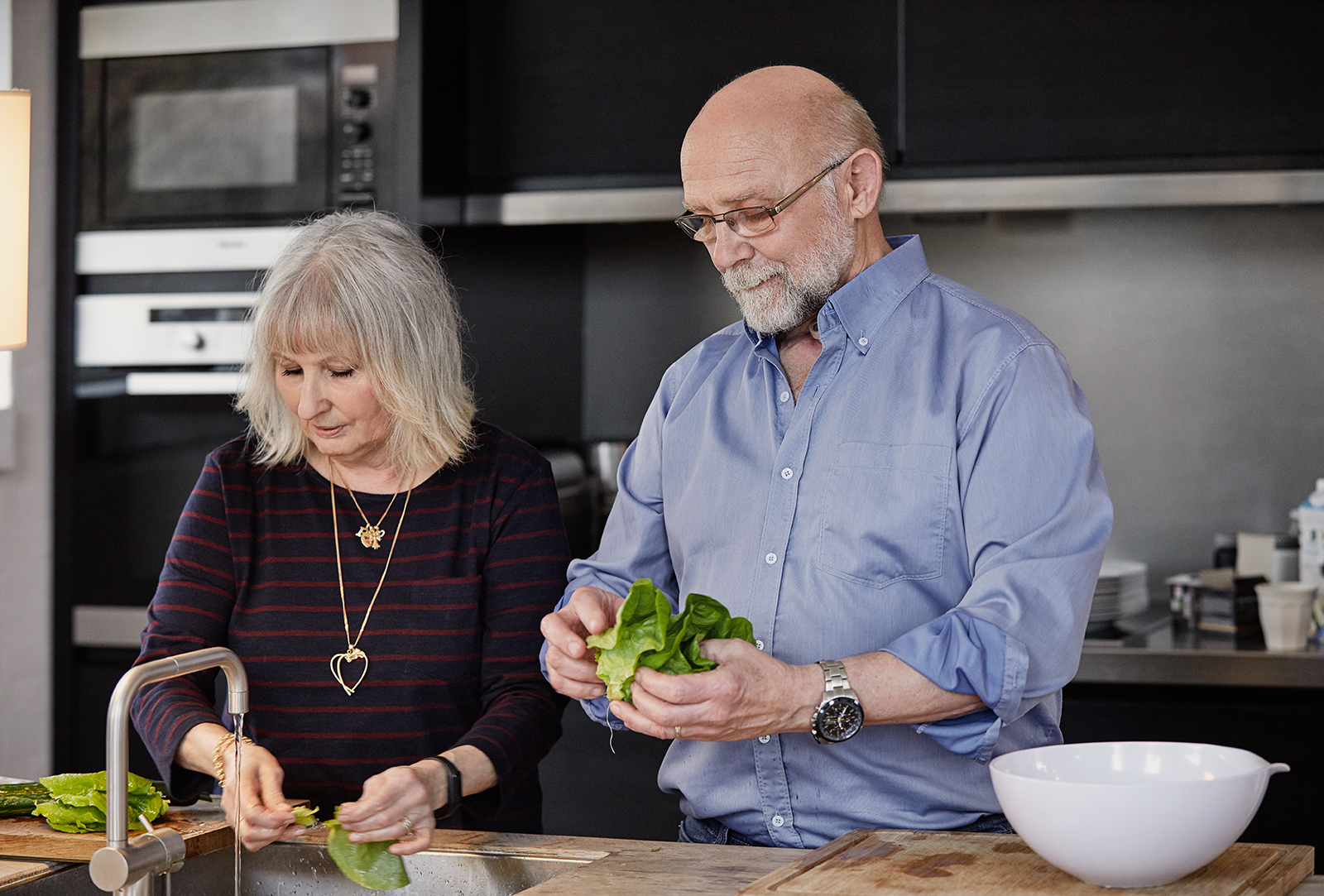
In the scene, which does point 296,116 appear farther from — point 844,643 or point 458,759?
point 844,643

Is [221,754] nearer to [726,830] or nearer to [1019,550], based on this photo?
[726,830]

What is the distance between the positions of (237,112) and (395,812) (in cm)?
166

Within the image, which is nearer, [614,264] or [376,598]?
[376,598]

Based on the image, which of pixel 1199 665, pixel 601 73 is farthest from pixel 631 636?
pixel 601 73

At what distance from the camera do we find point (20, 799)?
147 centimetres

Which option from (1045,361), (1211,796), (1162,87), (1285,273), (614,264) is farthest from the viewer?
(614,264)

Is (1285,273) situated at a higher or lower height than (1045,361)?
higher

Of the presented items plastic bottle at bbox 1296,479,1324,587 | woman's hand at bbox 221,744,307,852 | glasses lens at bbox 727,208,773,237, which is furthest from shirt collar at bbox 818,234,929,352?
plastic bottle at bbox 1296,479,1324,587

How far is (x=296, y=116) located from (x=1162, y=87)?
156 centimetres

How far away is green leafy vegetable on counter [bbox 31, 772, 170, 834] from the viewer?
4.62 ft

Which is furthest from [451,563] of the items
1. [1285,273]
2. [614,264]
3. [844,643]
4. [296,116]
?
[1285,273]

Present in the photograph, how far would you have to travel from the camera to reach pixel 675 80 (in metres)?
2.58

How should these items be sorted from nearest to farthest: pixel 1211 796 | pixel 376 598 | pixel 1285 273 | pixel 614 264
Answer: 1. pixel 1211 796
2. pixel 376 598
3. pixel 1285 273
4. pixel 614 264

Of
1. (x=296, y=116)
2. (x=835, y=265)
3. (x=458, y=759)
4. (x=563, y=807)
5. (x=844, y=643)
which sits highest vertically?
(x=296, y=116)
